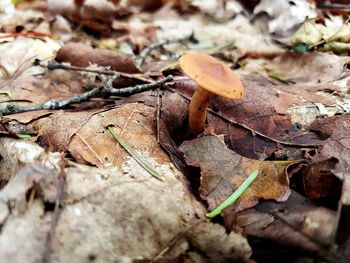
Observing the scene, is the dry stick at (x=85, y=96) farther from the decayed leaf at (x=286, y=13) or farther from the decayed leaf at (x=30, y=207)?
the decayed leaf at (x=286, y=13)

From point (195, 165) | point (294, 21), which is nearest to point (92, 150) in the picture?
point (195, 165)

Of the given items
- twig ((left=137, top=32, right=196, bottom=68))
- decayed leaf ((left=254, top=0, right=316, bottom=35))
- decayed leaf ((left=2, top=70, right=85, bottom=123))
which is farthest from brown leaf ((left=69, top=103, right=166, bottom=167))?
decayed leaf ((left=254, top=0, right=316, bottom=35))

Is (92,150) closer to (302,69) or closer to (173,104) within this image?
(173,104)

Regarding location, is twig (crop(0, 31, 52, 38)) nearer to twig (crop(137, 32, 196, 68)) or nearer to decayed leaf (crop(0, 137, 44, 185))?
twig (crop(137, 32, 196, 68))

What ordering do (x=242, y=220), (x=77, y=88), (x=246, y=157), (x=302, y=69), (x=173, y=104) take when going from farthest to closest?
1. (x=302, y=69)
2. (x=77, y=88)
3. (x=173, y=104)
4. (x=246, y=157)
5. (x=242, y=220)

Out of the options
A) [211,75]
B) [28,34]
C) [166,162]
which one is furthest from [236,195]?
[28,34]

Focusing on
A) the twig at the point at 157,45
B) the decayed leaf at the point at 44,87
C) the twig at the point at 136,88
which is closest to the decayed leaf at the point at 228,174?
the twig at the point at 136,88

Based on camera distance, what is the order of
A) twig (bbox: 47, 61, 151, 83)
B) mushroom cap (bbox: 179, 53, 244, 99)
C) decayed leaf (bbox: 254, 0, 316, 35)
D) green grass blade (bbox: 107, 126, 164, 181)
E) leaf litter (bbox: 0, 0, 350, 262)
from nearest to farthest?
leaf litter (bbox: 0, 0, 350, 262) → green grass blade (bbox: 107, 126, 164, 181) → mushroom cap (bbox: 179, 53, 244, 99) → twig (bbox: 47, 61, 151, 83) → decayed leaf (bbox: 254, 0, 316, 35)
